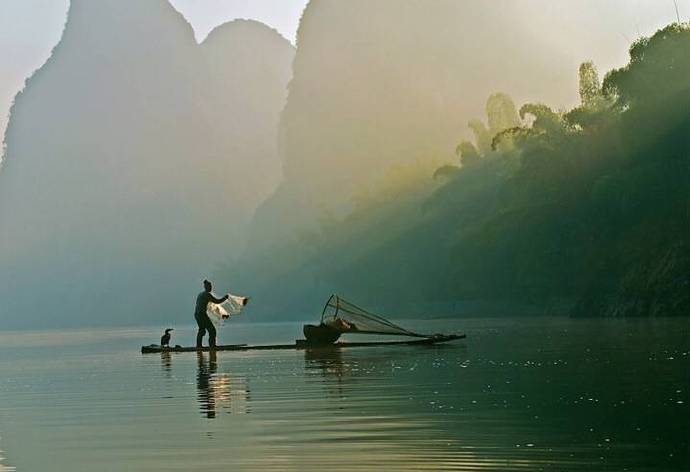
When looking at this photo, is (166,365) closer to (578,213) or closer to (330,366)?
(330,366)

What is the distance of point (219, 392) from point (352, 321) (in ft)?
61.2

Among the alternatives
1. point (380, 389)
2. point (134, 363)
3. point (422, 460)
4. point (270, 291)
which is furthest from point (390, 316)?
point (422, 460)

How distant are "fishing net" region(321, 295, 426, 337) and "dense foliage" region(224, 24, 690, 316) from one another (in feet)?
74.6

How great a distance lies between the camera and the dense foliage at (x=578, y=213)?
65.2m

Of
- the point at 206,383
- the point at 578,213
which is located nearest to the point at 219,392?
the point at 206,383

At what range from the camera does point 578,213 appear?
7519cm

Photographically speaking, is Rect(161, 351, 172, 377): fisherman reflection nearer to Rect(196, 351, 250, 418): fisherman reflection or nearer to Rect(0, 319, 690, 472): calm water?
Rect(0, 319, 690, 472): calm water

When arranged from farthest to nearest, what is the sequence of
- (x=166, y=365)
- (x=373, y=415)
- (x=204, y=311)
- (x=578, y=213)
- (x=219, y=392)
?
(x=578, y=213)
(x=204, y=311)
(x=166, y=365)
(x=219, y=392)
(x=373, y=415)

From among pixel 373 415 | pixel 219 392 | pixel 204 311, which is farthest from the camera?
pixel 204 311

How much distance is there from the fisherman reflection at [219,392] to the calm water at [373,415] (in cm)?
5

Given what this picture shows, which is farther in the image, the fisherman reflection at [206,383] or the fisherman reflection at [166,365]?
the fisherman reflection at [166,365]

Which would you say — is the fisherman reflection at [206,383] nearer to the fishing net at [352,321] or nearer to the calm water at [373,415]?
the calm water at [373,415]

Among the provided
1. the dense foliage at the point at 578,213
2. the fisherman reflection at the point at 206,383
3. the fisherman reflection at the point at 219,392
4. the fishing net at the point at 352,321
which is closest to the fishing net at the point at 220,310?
the fisherman reflection at the point at 206,383

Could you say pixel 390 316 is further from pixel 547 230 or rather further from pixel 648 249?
pixel 648 249
